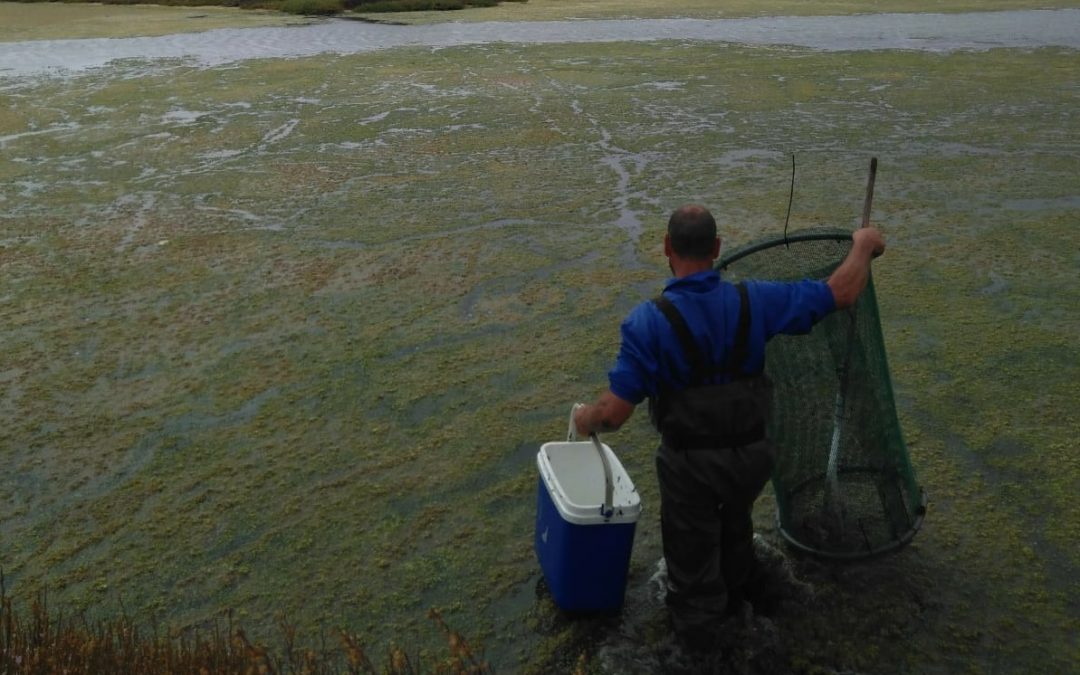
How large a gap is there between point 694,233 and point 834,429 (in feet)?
3.28

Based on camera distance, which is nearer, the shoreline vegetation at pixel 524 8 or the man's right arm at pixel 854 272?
the man's right arm at pixel 854 272

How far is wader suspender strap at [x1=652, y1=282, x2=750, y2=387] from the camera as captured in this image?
220 centimetres

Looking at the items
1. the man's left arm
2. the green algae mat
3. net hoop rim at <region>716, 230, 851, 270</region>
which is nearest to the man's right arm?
net hoop rim at <region>716, 230, 851, 270</region>

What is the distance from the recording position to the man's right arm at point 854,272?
2328 millimetres

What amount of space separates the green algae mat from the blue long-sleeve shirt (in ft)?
2.65

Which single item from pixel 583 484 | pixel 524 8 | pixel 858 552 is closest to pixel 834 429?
pixel 858 552

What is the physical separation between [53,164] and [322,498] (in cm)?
641

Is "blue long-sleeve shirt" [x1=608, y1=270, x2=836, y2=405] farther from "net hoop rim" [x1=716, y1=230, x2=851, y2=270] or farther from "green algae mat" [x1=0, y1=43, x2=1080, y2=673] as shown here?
"green algae mat" [x1=0, y1=43, x2=1080, y2=673]

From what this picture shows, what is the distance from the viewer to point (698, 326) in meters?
2.22

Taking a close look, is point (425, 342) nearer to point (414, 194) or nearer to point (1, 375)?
point (1, 375)

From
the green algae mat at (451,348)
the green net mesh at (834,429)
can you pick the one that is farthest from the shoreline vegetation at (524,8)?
the green net mesh at (834,429)

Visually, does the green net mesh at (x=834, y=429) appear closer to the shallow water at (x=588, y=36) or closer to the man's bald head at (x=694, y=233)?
the man's bald head at (x=694, y=233)

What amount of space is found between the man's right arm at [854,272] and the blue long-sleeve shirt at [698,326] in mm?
72

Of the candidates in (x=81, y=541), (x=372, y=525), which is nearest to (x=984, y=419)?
(x=372, y=525)
